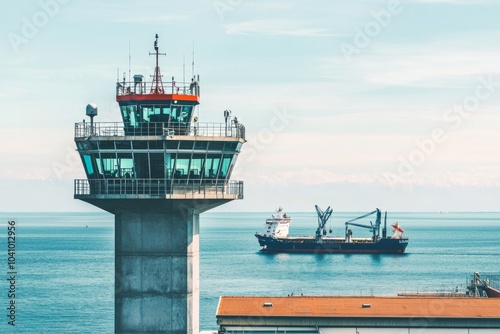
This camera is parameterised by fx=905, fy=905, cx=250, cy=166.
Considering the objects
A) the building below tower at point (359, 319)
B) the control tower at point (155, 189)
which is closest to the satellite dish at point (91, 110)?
the control tower at point (155, 189)

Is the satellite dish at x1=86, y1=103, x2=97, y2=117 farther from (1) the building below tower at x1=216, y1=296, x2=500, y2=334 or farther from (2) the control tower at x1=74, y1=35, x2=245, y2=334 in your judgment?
(1) the building below tower at x1=216, y1=296, x2=500, y2=334

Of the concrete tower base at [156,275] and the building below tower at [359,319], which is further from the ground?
the concrete tower base at [156,275]

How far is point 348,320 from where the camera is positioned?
62.2m

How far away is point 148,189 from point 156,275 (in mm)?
4487

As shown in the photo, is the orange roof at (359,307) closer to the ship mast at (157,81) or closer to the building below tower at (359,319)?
the building below tower at (359,319)

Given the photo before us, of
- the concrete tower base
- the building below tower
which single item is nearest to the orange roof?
the building below tower

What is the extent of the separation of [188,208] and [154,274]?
3.77m

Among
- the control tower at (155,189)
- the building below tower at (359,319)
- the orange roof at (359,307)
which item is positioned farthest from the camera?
the orange roof at (359,307)

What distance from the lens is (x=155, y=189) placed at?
149ft

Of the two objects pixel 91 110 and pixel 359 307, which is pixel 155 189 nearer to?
pixel 91 110

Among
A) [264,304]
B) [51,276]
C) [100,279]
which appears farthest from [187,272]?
[51,276]

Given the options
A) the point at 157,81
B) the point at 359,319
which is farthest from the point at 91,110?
the point at 359,319

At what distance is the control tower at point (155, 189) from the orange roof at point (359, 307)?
52.4 feet

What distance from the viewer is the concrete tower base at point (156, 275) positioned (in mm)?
46000
